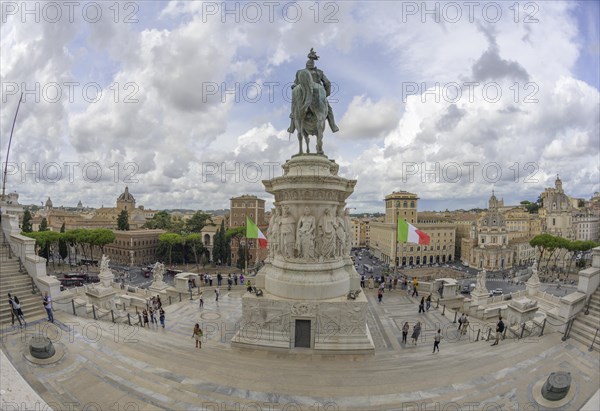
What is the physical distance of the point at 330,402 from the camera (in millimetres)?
8664

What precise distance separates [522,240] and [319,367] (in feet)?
321

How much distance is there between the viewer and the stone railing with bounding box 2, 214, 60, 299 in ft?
47.1

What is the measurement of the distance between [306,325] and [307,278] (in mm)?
1780

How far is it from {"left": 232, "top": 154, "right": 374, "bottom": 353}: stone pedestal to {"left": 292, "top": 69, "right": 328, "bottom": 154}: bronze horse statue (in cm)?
137

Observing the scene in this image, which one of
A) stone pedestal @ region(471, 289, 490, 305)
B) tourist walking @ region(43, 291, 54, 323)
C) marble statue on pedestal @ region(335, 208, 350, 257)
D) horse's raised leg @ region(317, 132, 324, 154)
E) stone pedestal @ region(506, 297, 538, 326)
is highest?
horse's raised leg @ region(317, 132, 324, 154)

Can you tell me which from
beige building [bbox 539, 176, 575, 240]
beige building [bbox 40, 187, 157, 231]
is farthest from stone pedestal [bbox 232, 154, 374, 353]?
beige building [bbox 539, 176, 575, 240]

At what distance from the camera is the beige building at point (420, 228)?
3625 inches

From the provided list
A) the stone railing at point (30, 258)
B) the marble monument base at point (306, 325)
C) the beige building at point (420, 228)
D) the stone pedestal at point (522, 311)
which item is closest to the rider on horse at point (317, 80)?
the marble monument base at point (306, 325)

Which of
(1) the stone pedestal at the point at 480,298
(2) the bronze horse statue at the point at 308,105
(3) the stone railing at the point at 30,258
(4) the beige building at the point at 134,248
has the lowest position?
(4) the beige building at the point at 134,248

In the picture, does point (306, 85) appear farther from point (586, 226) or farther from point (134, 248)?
point (586, 226)

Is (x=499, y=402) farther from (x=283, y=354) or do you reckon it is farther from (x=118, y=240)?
(x=118, y=240)

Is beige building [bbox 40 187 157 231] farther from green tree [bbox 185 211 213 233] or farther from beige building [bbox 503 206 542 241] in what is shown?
beige building [bbox 503 206 542 241]

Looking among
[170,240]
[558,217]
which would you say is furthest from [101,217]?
[558,217]

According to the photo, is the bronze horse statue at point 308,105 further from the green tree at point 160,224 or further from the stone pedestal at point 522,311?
the green tree at point 160,224
